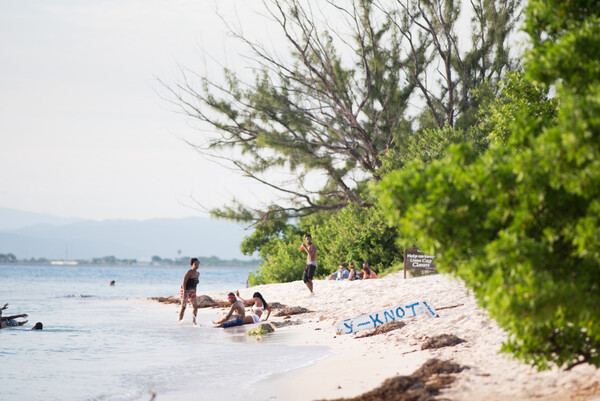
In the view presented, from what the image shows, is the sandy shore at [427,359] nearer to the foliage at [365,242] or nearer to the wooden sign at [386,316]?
the wooden sign at [386,316]

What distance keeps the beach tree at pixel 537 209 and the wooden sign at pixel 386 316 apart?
636cm

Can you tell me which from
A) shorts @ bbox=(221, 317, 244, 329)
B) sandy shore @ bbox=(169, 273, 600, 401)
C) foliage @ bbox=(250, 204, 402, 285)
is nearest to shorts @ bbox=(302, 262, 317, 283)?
sandy shore @ bbox=(169, 273, 600, 401)

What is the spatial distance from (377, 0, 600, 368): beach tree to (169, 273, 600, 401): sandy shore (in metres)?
0.54

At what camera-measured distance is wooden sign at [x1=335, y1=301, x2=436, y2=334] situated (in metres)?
12.7

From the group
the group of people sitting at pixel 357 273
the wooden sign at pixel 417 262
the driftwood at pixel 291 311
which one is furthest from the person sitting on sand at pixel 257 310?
the group of people sitting at pixel 357 273

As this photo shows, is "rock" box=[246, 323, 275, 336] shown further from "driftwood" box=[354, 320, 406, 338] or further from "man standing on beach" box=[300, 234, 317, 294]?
"man standing on beach" box=[300, 234, 317, 294]

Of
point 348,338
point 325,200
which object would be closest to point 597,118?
point 348,338

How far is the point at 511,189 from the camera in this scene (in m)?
5.55

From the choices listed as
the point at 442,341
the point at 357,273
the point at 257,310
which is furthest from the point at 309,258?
the point at 442,341

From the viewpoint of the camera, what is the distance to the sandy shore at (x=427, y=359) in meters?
6.95

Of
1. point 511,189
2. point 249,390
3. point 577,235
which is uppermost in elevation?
point 511,189

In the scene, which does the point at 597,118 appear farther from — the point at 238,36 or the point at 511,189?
the point at 238,36

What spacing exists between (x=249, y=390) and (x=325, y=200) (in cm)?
2512

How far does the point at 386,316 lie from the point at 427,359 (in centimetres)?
394
